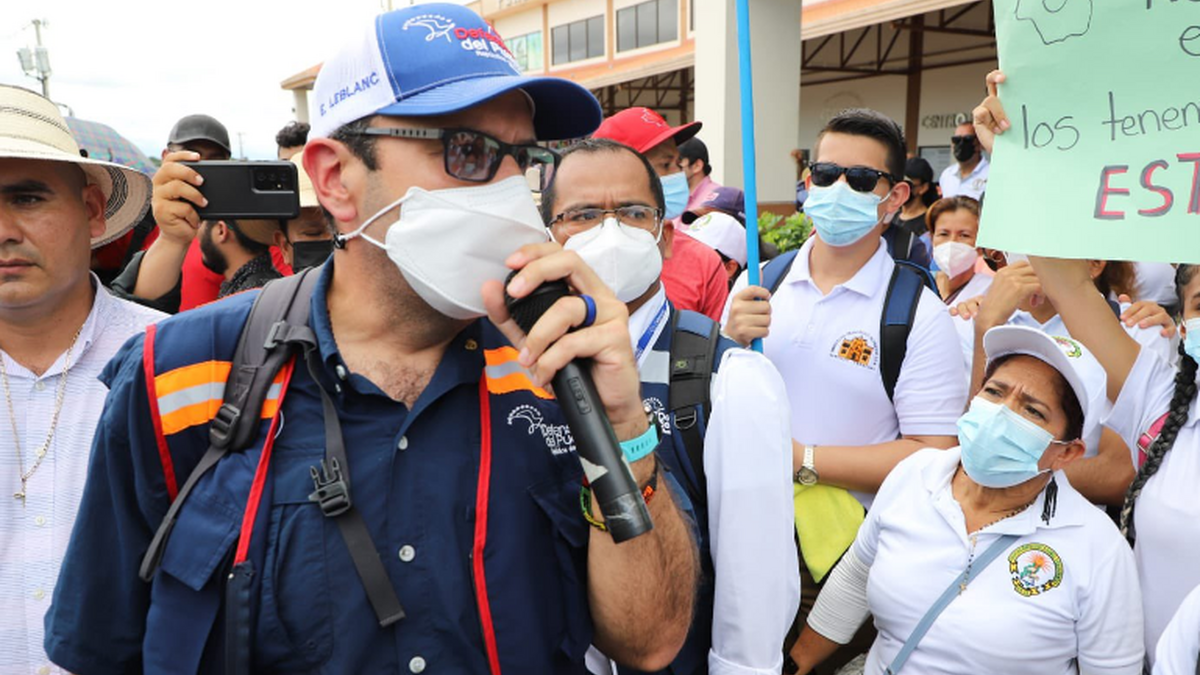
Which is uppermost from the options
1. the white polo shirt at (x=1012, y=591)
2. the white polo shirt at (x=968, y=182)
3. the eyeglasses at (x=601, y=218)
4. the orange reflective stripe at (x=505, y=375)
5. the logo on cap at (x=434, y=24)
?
the white polo shirt at (x=968, y=182)

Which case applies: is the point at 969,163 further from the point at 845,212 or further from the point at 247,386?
the point at 247,386

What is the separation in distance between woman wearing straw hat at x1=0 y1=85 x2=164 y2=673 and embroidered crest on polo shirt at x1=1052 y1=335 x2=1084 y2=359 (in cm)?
265

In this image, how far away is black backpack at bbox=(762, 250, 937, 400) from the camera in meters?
2.71

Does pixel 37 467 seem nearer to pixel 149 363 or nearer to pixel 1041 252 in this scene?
pixel 149 363

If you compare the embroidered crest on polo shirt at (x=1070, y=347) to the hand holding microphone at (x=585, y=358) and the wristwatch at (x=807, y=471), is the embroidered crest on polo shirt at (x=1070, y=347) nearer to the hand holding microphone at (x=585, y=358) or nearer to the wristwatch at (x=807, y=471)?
the wristwatch at (x=807, y=471)

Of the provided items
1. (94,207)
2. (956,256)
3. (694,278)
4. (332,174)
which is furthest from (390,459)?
(956,256)

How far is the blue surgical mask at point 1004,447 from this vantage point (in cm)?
233

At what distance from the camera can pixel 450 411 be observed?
1.45 meters

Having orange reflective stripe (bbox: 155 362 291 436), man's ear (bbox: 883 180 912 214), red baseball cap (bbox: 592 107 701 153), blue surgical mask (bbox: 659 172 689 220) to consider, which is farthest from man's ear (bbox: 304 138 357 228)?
Answer: blue surgical mask (bbox: 659 172 689 220)

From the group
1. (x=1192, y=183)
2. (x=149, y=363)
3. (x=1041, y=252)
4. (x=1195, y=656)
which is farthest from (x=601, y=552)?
(x=1192, y=183)

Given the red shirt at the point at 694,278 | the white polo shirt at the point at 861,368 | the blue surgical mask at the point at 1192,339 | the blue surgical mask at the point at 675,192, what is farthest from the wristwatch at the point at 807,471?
the blue surgical mask at the point at 675,192

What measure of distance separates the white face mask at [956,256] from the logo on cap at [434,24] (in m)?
3.44

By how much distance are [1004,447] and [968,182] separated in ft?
20.7

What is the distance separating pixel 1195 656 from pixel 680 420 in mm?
1195
